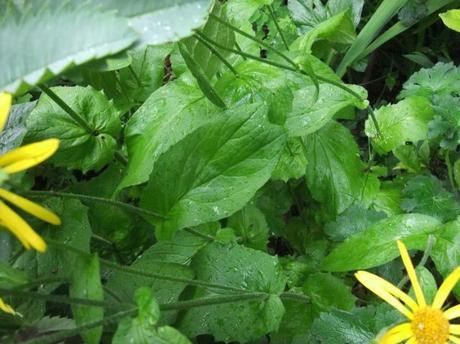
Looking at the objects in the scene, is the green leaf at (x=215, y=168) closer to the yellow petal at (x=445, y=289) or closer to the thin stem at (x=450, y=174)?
the yellow petal at (x=445, y=289)

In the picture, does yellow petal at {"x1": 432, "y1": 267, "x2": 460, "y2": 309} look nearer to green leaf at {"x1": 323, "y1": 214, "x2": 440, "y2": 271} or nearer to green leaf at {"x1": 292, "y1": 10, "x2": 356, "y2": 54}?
green leaf at {"x1": 323, "y1": 214, "x2": 440, "y2": 271}

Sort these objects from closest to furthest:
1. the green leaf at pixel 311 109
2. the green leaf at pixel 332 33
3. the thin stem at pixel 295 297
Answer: the thin stem at pixel 295 297
the green leaf at pixel 311 109
the green leaf at pixel 332 33

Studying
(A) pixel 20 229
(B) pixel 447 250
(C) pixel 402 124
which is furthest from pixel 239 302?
(C) pixel 402 124

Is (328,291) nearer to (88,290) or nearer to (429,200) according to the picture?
(429,200)

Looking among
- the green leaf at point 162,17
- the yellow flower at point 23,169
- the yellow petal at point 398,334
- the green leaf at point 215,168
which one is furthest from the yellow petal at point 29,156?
the yellow petal at point 398,334

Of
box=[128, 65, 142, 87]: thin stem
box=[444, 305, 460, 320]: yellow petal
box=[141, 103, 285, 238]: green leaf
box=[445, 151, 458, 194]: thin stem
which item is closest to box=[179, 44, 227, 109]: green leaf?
box=[141, 103, 285, 238]: green leaf

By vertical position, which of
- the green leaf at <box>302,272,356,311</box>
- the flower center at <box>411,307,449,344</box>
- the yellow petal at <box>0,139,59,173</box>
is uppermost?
the yellow petal at <box>0,139,59,173</box>
